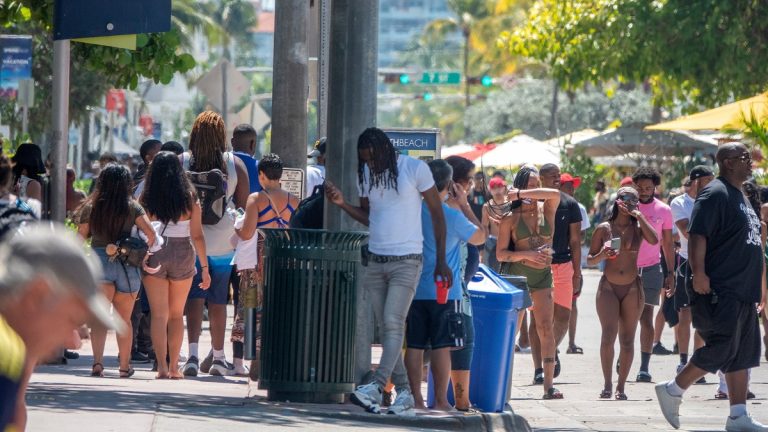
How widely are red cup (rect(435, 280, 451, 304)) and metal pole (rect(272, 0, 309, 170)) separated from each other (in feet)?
13.0

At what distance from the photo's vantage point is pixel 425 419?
28.7 ft

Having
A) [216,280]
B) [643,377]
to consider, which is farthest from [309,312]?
[643,377]

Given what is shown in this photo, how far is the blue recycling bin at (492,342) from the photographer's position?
9602 mm

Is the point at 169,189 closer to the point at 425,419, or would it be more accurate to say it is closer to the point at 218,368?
the point at 218,368

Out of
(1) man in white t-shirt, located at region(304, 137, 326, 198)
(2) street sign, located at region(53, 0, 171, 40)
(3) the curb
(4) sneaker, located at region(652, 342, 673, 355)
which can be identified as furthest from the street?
(2) street sign, located at region(53, 0, 171, 40)

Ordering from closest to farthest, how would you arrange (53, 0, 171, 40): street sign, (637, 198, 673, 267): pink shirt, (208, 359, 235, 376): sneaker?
(53, 0, 171, 40): street sign, (208, 359, 235, 376): sneaker, (637, 198, 673, 267): pink shirt

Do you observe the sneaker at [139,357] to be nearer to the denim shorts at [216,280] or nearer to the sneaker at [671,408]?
Answer: the denim shorts at [216,280]

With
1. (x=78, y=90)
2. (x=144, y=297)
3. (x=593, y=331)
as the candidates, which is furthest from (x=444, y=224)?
(x=78, y=90)

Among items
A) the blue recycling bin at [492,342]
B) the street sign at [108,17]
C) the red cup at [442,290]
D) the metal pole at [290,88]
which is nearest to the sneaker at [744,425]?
the blue recycling bin at [492,342]

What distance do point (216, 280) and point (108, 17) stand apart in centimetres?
214

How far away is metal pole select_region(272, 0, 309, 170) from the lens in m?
12.6

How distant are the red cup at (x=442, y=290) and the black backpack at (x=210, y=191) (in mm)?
2805

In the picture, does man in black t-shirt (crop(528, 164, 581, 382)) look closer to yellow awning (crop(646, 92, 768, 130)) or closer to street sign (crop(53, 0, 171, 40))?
street sign (crop(53, 0, 171, 40))

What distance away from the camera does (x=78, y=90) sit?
3975 cm
